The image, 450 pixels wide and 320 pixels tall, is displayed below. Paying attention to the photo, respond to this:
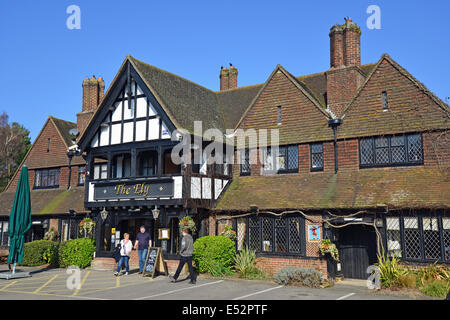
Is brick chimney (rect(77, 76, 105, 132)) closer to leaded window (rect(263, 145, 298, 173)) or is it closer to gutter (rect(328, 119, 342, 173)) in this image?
leaded window (rect(263, 145, 298, 173))

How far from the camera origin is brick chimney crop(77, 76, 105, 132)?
1108 inches

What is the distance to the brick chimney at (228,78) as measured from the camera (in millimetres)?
27109

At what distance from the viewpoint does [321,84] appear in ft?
72.6

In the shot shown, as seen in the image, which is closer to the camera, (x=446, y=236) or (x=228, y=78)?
(x=446, y=236)

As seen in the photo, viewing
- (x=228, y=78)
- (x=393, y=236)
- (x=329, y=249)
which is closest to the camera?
(x=393, y=236)

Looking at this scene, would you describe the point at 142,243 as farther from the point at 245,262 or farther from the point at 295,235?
the point at 295,235

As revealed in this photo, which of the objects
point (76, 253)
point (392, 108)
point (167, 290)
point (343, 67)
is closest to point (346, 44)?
point (343, 67)

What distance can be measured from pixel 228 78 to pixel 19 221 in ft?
49.3

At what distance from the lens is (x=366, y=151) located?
17984 mm

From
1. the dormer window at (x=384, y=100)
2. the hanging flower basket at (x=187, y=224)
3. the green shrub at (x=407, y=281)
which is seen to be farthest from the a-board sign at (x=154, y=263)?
the dormer window at (x=384, y=100)
